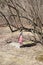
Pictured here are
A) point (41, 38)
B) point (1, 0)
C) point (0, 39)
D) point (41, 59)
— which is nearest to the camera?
point (41, 59)

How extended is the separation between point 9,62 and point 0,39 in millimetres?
5335

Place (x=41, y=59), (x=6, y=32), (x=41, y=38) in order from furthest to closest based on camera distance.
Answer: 1. (x=6, y=32)
2. (x=41, y=38)
3. (x=41, y=59)

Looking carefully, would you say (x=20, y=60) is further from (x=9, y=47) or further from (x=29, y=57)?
(x=9, y=47)

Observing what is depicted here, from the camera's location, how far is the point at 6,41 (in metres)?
15.2

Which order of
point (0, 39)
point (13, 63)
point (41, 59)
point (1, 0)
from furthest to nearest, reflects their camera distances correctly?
point (0, 39)
point (1, 0)
point (41, 59)
point (13, 63)

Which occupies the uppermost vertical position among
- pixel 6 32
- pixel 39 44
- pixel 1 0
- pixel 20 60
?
pixel 1 0

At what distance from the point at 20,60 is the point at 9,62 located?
23.4 inches

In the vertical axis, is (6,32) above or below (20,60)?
below

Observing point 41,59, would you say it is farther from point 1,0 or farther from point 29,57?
point 1,0

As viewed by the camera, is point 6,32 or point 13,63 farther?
point 6,32

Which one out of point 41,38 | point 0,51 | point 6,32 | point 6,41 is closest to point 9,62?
point 0,51

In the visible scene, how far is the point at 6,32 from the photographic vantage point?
1800cm

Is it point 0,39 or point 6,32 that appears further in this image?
point 6,32

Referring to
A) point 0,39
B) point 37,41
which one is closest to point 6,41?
point 0,39
